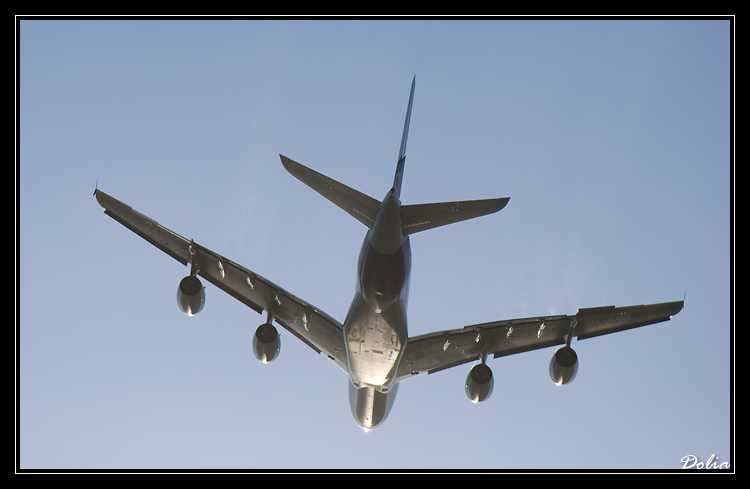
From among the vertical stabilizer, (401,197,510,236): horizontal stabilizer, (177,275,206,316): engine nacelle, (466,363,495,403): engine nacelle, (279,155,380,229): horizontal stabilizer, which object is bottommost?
(466,363,495,403): engine nacelle

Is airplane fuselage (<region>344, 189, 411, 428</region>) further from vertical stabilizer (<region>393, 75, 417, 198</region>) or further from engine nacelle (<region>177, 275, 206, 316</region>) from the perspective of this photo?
engine nacelle (<region>177, 275, 206, 316</region>)

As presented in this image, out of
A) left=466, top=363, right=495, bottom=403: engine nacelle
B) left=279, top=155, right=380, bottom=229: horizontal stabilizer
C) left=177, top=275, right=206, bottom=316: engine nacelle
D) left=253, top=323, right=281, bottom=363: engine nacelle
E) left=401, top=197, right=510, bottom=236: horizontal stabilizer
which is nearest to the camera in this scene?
left=401, top=197, right=510, bottom=236: horizontal stabilizer

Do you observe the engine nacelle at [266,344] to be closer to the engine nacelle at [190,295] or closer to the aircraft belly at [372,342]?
the engine nacelle at [190,295]

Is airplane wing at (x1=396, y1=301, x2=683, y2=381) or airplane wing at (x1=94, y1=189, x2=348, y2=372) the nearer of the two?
airplane wing at (x1=94, y1=189, x2=348, y2=372)

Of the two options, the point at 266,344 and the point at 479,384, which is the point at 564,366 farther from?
the point at 266,344

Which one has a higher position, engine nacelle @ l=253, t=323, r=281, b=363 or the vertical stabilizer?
the vertical stabilizer

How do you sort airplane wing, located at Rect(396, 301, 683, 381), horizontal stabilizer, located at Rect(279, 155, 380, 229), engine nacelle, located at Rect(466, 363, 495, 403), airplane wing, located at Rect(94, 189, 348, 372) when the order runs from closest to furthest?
horizontal stabilizer, located at Rect(279, 155, 380, 229)
airplane wing, located at Rect(94, 189, 348, 372)
airplane wing, located at Rect(396, 301, 683, 381)
engine nacelle, located at Rect(466, 363, 495, 403)

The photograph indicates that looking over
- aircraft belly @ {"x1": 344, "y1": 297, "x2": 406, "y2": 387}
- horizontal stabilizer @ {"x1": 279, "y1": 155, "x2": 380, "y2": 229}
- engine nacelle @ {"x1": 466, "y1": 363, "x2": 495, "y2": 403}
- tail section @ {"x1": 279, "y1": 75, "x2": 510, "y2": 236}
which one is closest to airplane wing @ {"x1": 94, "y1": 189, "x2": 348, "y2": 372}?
aircraft belly @ {"x1": 344, "y1": 297, "x2": 406, "y2": 387}

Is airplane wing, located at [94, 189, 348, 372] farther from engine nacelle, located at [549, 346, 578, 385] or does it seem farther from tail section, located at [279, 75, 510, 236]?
engine nacelle, located at [549, 346, 578, 385]

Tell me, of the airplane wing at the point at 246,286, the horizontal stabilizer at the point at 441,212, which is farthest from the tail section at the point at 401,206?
the airplane wing at the point at 246,286
